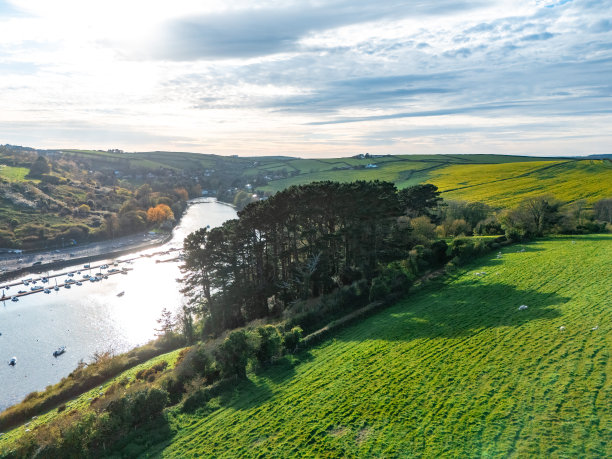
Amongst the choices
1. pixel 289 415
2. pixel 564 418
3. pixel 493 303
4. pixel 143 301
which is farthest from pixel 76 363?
pixel 564 418

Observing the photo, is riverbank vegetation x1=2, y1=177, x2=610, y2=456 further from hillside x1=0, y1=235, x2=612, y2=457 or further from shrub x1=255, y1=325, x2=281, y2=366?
hillside x1=0, y1=235, x2=612, y2=457

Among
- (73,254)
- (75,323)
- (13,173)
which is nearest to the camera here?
(75,323)

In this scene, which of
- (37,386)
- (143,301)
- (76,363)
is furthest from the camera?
(143,301)

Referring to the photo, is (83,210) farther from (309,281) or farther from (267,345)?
(267,345)

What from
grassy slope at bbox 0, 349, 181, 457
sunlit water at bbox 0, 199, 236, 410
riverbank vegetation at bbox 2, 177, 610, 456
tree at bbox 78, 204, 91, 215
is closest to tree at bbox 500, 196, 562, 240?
riverbank vegetation at bbox 2, 177, 610, 456

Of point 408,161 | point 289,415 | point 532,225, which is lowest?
point 289,415

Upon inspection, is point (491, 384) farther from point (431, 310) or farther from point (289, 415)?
point (431, 310)

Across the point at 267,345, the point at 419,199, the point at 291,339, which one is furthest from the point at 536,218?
the point at 267,345
